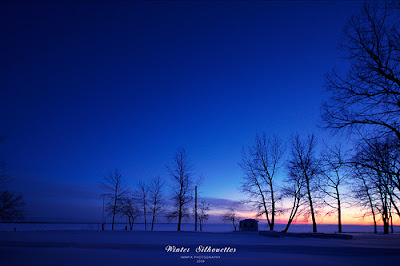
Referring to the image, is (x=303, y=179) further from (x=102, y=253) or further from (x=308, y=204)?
(x=102, y=253)

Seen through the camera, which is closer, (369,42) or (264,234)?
(369,42)

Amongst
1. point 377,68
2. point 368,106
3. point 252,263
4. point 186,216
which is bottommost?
point 186,216

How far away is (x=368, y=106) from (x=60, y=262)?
12.0 meters

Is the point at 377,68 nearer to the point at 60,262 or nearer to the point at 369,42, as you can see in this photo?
the point at 369,42

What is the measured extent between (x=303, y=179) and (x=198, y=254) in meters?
18.1

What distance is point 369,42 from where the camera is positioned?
8.38 meters

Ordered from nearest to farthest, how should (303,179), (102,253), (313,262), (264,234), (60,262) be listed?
(60,262) → (313,262) → (102,253) → (264,234) → (303,179)

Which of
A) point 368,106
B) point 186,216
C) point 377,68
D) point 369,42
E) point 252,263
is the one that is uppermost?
point 369,42

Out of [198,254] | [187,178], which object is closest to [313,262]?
[198,254]

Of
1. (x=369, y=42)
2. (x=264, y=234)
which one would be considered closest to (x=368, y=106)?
(x=369, y=42)

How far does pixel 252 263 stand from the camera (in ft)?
26.6

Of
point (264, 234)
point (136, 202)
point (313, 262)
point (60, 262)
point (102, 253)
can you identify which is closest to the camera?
point (60, 262)

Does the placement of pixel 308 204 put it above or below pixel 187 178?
below

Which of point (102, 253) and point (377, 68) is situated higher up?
point (377, 68)
